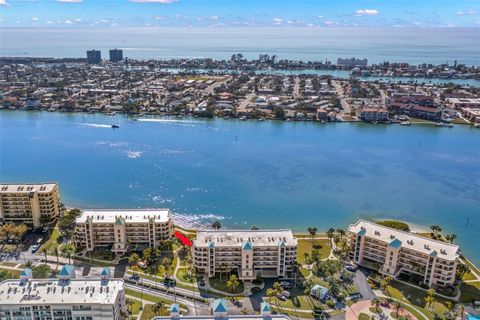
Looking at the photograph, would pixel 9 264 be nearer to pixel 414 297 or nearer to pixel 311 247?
pixel 311 247

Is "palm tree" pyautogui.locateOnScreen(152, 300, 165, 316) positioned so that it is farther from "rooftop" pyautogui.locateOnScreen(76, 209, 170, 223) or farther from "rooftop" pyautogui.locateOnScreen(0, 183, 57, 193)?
"rooftop" pyautogui.locateOnScreen(0, 183, 57, 193)

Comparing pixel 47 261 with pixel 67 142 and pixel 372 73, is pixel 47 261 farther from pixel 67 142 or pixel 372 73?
pixel 372 73

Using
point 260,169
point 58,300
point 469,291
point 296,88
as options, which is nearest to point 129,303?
point 58,300

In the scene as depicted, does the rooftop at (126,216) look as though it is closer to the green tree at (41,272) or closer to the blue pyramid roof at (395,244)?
the green tree at (41,272)

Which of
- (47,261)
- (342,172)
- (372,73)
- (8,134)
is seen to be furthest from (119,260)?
(372,73)

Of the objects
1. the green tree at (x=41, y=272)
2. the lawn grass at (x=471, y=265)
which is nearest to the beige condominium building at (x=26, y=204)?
the green tree at (x=41, y=272)
